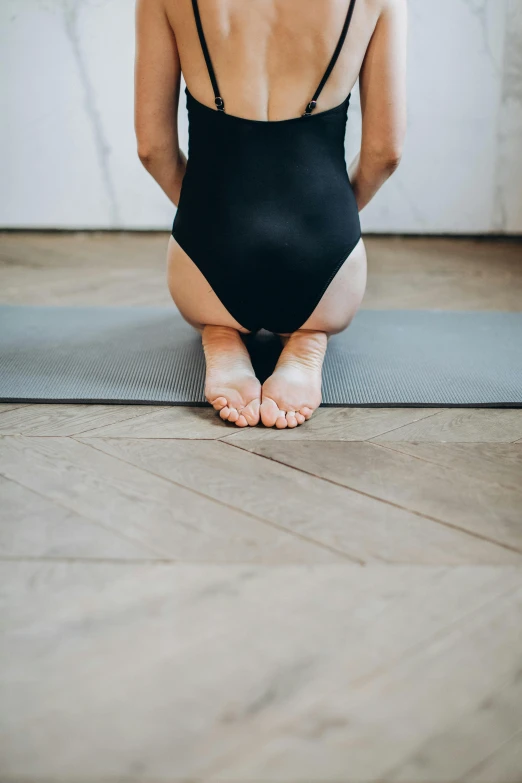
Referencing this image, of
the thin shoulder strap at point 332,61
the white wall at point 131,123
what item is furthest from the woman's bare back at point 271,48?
the white wall at point 131,123

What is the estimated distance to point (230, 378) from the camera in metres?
1.43

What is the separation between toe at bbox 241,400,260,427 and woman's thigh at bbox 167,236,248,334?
0.22 meters

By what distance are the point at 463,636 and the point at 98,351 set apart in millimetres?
1088

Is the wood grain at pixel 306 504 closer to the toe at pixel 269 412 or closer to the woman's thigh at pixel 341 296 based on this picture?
the toe at pixel 269 412

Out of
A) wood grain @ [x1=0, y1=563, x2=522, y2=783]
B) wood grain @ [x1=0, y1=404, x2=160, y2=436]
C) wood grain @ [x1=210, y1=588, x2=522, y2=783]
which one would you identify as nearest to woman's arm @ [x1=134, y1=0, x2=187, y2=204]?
wood grain @ [x1=0, y1=404, x2=160, y2=436]

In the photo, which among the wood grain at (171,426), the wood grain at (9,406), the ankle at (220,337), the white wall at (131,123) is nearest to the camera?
the wood grain at (171,426)

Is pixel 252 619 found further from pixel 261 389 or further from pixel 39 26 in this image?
pixel 39 26

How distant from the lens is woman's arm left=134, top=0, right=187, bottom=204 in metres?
1.46

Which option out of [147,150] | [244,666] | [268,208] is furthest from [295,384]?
[244,666]

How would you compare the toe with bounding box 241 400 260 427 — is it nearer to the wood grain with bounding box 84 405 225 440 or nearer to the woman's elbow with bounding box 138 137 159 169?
the wood grain with bounding box 84 405 225 440

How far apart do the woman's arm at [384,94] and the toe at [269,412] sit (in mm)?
520

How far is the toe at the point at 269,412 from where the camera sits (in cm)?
135

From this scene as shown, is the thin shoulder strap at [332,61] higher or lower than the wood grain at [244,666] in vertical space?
higher

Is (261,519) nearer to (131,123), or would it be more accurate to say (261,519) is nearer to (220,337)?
(220,337)
